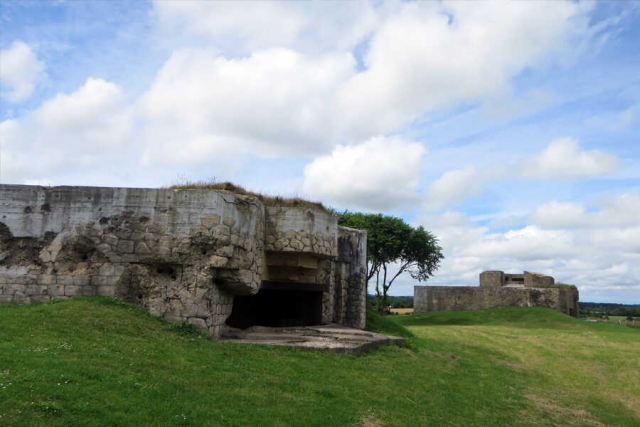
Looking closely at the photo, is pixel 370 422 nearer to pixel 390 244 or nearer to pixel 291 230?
pixel 291 230

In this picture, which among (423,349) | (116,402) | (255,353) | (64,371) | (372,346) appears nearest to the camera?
(116,402)

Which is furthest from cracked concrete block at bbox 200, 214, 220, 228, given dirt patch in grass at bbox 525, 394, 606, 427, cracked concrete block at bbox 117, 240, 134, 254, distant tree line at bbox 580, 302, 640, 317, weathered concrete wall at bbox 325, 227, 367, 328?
distant tree line at bbox 580, 302, 640, 317

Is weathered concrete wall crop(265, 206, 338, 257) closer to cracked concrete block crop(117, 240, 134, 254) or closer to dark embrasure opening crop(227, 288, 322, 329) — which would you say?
dark embrasure opening crop(227, 288, 322, 329)

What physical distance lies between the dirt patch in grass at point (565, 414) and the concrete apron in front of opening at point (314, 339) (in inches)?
133

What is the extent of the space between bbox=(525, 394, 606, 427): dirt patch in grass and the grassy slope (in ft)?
0.12

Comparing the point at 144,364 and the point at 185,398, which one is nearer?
the point at 185,398

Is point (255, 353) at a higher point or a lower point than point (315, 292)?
lower

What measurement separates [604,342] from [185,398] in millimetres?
18889

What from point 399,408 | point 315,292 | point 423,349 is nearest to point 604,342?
point 423,349

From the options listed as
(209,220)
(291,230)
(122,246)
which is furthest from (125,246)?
(291,230)

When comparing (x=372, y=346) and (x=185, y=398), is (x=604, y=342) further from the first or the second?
(x=185, y=398)

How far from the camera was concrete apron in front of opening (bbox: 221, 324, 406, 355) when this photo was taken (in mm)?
10438

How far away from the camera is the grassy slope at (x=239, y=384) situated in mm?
5727

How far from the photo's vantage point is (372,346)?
11.6 m
